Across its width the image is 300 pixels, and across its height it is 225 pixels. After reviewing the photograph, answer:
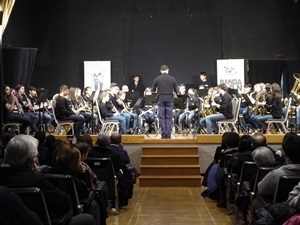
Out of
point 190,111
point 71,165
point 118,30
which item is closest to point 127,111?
point 190,111

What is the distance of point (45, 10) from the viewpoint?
16.3 metres

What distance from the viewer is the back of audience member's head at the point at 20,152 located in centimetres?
342

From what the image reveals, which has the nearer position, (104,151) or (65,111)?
(104,151)

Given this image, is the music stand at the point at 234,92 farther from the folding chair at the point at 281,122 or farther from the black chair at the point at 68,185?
the black chair at the point at 68,185

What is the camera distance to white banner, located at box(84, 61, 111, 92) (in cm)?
1584

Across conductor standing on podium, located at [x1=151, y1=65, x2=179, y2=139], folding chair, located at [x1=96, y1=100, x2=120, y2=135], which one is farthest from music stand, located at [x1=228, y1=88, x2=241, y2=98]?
folding chair, located at [x1=96, y1=100, x2=120, y2=135]

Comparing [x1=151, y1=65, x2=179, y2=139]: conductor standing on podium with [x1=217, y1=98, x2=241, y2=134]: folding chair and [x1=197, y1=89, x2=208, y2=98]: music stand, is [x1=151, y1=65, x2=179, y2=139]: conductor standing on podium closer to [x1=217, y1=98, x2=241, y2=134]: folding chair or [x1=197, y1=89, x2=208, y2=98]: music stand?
[x1=217, y1=98, x2=241, y2=134]: folding chair

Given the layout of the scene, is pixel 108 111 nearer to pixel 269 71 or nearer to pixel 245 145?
pixel 245 145

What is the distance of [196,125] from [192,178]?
2952 mm

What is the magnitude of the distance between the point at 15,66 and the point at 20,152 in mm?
10059

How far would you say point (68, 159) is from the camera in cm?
427

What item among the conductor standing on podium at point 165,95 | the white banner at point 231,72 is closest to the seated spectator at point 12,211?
the conductor standing on podium at point 165,95

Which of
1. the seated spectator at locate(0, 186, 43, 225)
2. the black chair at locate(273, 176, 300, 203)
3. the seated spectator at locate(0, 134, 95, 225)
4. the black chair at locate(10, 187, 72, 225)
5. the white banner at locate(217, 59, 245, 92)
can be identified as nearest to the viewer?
the seated spectator at locate(0, 186, 43, 225)

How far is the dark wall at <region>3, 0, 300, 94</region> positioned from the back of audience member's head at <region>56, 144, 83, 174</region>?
1183 cm
